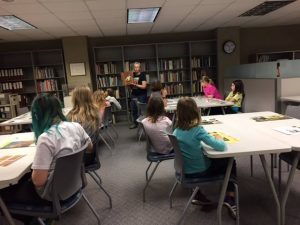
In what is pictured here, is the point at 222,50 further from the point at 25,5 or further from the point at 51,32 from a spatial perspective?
the point at 25,5

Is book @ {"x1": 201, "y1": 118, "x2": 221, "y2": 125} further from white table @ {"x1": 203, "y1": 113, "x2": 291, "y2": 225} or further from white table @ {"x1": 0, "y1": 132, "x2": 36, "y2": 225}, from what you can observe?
white table @ {"x1": 0, "y1": 132, "x2": 36, "y2": 225}

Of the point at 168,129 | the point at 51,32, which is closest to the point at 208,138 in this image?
the point at 168,129

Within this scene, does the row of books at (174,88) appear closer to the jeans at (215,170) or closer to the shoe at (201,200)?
the shoe at (201,200)

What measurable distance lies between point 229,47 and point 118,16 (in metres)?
3.53

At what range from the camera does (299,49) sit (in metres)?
7.35

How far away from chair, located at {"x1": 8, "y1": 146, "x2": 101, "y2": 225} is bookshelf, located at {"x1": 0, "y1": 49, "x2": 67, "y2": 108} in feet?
18.1

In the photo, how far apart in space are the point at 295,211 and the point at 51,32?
18.9 feet

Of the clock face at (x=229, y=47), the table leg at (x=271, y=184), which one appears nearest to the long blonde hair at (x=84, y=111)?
the table leg at (x=271, y=184)

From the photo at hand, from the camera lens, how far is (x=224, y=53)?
6.92m

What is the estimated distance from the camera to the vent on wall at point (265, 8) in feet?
15.3

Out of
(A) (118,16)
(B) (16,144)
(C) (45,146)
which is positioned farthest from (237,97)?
(C) (45,146)

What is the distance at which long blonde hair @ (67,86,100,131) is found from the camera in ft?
8.43

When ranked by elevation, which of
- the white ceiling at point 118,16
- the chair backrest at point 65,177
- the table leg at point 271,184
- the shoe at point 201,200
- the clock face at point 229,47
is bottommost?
the shoe at point 201,200

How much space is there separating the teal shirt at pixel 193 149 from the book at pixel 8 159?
121 cm
